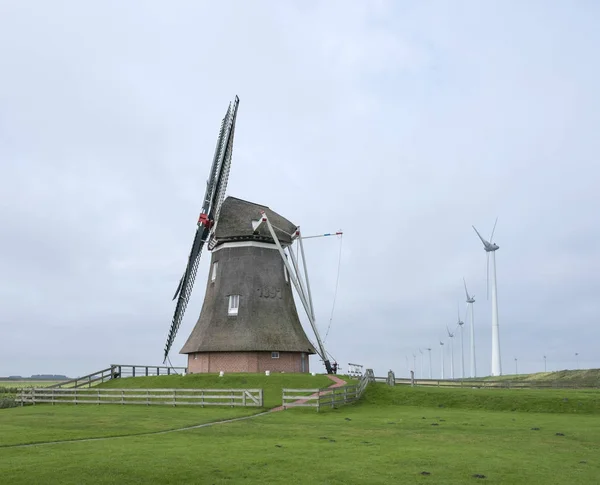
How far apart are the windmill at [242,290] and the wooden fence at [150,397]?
5.67m

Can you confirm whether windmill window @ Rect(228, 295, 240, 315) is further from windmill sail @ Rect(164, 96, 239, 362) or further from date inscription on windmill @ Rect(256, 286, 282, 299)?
windmill sail @ Rect(164, 96, 239, 362)

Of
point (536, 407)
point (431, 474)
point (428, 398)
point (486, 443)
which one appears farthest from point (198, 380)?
point (431, 474)

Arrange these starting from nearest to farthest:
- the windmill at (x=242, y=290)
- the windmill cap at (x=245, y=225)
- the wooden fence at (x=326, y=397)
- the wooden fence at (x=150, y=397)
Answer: the wooden fence at (x=326, y=397)
the wooden fence at (x=150, y=397)
the windmill at (x=242, y=290)
the windmill cap at (x=245, y=225)

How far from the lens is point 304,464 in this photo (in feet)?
47.5

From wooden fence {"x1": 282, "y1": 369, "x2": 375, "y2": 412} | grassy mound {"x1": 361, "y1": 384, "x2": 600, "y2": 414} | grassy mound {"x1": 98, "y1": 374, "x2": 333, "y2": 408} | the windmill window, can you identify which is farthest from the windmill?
grassy mound {"x1": 361, "y1": 384, "x2": 600, "y2": 414}

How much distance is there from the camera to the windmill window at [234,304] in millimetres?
41219

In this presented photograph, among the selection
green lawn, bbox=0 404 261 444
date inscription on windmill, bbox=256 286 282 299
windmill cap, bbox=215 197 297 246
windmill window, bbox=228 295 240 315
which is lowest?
green lawn, bbox=0 404 261 444

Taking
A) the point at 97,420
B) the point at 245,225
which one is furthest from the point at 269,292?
the point at 97,420

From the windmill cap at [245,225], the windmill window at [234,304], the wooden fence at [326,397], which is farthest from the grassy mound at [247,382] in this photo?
the windmill cap at [245,225]

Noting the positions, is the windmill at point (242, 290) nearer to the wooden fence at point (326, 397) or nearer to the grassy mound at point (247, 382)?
the grassy mound at point (247, 382)

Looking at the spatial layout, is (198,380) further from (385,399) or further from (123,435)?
(123,435)

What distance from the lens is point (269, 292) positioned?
42062 mm

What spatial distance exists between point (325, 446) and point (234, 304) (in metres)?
25.1

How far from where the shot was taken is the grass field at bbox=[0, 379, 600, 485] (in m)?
13.4
